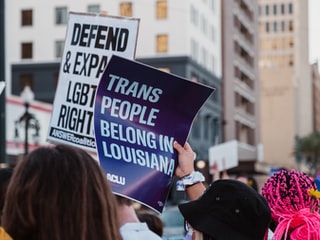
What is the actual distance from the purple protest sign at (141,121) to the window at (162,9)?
46391 millimetres

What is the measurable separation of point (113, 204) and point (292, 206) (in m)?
1.34

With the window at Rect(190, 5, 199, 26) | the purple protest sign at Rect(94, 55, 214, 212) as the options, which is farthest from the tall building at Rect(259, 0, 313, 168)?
the purple protest sign at Rect(94, 55, 214, 212)

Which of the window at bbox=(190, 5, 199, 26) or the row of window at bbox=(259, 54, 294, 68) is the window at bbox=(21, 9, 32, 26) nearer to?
the window at bbox=(190, 5, 199, 26)

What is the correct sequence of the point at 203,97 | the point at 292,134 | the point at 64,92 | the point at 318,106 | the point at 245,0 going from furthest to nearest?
the point at 318,106 < the point at 292,134 < the point at 245,0 < the point at 64,92 < the point at 203,97

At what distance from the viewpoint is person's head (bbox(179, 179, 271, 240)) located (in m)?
3.02

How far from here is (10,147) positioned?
33.3 m

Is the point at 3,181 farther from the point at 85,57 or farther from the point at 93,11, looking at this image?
the point at 93,11

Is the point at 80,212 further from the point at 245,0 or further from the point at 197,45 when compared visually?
the point at 245,0

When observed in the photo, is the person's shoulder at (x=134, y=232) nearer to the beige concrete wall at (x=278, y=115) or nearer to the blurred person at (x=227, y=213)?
the blurred person at (x=227, y=213)

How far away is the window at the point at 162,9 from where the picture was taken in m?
50.1

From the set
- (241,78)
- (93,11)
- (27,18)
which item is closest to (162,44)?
(93,11)

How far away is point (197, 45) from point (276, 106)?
178ft

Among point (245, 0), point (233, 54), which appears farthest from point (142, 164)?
point (245, 0)

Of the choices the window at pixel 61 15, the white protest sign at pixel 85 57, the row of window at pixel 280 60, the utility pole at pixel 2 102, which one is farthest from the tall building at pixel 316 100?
the white protest sign at pixel 85 57
